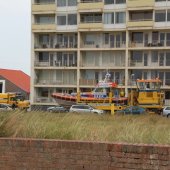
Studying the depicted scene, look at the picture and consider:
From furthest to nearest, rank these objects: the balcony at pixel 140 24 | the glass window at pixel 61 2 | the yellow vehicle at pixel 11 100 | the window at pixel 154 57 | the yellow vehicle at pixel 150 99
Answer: the glass window at pixel 61 2, the yellow vehicle at pixel 11 100, the window at pixel 154 57, the balcony at pixel 140 24, the yellow vehicle at pixel 150 99

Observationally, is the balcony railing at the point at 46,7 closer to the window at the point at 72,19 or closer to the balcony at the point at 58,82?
the window at the point at 72,19

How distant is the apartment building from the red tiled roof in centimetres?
2755

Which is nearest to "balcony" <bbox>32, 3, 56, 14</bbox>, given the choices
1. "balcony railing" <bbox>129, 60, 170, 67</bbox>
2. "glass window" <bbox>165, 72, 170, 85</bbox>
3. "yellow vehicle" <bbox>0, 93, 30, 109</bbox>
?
"yellow vehicle" <bbox>0, 93, 30, 109</bbox>

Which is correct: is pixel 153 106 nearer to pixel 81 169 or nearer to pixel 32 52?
pixel 32 52

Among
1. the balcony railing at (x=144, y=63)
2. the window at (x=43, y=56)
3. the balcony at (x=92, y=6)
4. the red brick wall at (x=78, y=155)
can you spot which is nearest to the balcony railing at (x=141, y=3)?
the balcony at (x=92, y=6)

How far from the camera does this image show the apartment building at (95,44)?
56.4 m

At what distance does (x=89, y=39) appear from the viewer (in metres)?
60.0

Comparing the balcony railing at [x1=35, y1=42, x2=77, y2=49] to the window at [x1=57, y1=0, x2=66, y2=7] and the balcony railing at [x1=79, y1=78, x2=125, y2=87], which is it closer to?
the balcony railing at [x1=79, y1=78, x2=125, y2=87]

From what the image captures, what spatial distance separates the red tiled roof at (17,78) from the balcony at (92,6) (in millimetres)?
33598

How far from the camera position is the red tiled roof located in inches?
3494

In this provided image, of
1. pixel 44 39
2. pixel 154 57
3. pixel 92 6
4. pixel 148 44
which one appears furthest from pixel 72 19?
pixel 154 57

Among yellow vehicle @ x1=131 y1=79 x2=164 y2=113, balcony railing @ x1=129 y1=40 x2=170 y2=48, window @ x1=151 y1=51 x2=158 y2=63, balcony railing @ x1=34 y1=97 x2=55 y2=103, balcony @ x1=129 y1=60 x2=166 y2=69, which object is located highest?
balcony railing @ x1=129 y1=40 x2=170 y2=48

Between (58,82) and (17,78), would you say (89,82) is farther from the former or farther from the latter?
(17,78)

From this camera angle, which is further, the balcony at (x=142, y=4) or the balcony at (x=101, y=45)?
the balcony at (x=101, y=45)
